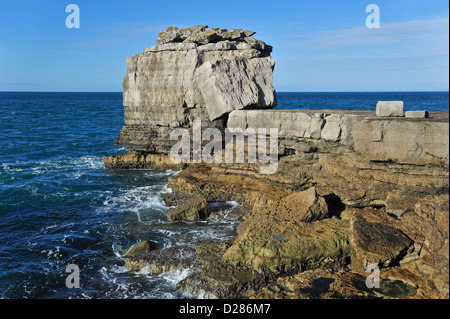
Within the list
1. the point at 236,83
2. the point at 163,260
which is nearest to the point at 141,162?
the point at 236,83

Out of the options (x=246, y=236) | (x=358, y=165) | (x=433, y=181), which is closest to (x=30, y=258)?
(x=246, y=236)

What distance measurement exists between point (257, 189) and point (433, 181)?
5.74 meters

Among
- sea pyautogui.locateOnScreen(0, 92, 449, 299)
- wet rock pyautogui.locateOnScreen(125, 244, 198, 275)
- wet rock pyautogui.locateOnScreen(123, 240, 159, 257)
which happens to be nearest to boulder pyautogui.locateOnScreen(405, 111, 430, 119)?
sea pyautogui.locateOnScreen(0, 92, 449, 299)

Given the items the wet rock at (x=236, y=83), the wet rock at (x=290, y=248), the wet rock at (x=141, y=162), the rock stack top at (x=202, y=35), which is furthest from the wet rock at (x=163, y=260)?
the rock stack top at (x=202, y=35)

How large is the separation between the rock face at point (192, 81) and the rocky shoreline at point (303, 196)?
63 millimetres

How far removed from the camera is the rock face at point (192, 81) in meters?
16.7

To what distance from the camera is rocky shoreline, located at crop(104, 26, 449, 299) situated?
8.13 meters

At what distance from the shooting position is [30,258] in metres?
10.6

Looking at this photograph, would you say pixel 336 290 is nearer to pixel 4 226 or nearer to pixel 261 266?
pixel 261 266

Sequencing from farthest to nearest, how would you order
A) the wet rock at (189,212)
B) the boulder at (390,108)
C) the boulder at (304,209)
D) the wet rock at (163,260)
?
the wet rock at (189,212)
the boulder at (390,108)
the boulder at (304,209)
the wet rock at (163,260)

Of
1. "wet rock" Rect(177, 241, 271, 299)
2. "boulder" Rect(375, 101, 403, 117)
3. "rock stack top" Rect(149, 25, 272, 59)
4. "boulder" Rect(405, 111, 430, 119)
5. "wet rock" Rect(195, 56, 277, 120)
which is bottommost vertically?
"wet rock" Rect(177, 241, 271, 299)

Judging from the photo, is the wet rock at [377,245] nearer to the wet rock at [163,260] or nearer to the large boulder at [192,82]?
the wet rock at [163,260]

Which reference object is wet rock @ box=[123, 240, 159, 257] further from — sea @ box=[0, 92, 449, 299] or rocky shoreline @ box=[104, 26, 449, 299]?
sea @ box=[0, 92, 449, 299]

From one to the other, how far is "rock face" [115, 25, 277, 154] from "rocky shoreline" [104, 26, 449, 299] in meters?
0.06
